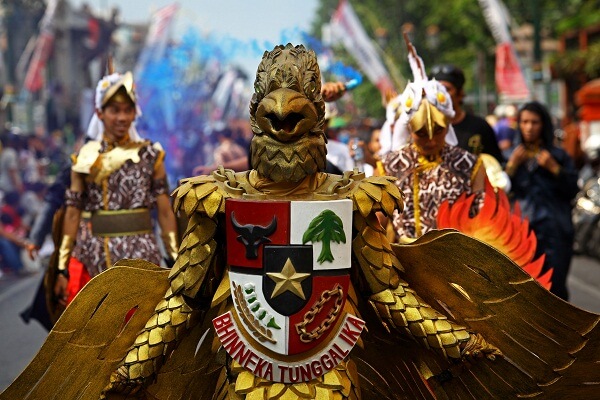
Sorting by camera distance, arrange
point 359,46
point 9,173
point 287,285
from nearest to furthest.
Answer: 1. point 287,285
2. point 359,46
3. point 9,173

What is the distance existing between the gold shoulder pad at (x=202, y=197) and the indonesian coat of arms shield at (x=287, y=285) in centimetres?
4

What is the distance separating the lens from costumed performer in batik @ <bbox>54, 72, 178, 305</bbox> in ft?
24.2

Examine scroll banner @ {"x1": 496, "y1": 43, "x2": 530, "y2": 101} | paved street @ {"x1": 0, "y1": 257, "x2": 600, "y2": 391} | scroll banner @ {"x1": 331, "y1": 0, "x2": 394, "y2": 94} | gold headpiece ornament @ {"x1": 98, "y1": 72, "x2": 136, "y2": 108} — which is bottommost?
paved street @ {"x1": 0, "y1": 257, "x2": 600, "y2": 391}

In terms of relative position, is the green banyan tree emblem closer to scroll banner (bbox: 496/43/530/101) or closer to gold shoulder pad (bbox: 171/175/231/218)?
gold shoulder pad (bbox: 171/175/231/218)

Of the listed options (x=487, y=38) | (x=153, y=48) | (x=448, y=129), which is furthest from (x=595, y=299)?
(x=487, y=38)

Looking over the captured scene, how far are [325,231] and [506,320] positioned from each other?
2.72ft

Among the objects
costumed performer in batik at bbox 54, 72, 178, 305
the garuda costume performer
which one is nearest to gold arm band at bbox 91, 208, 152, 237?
costumed performer in batik at bbox 54, 72, 178, 305

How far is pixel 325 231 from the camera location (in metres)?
4.35

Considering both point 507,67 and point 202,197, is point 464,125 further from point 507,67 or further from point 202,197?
point 507,67

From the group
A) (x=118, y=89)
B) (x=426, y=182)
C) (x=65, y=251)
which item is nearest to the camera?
(x=426, y=182)

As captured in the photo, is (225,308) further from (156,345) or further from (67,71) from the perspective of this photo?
(67,71)

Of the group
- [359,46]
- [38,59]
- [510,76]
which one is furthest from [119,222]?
[38,59]

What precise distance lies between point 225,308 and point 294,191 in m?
0.52

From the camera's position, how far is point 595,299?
1319 cm
